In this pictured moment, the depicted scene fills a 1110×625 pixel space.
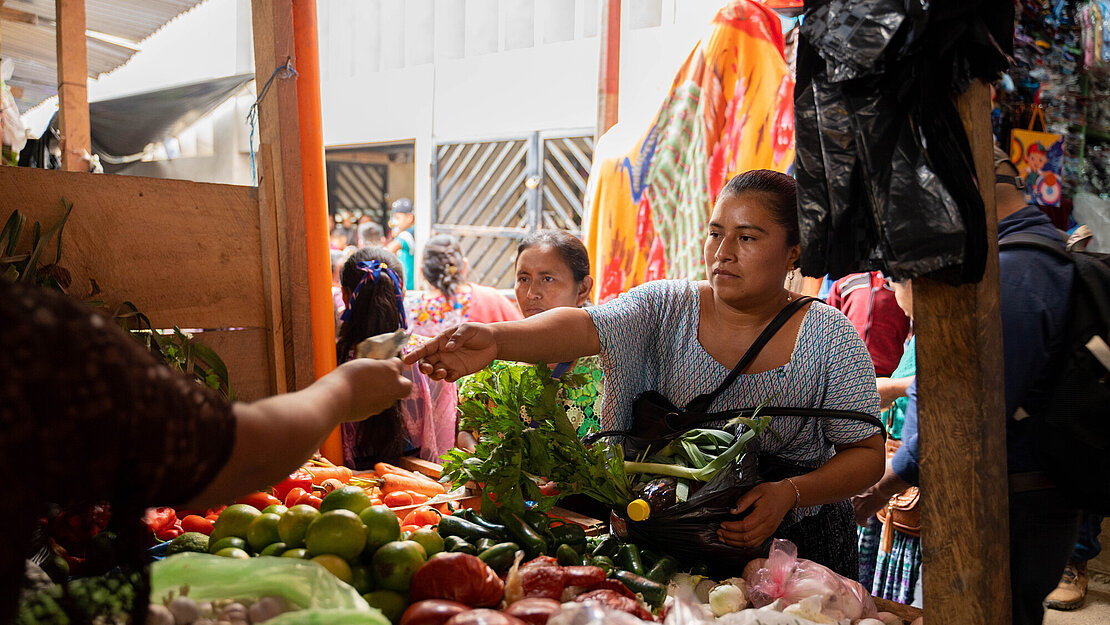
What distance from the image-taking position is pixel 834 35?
1666mm

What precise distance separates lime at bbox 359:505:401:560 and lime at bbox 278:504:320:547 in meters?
0.11

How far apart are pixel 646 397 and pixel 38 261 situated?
199 centimetres

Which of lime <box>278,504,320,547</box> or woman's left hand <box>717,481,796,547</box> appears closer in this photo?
lime <box>278,504,320,547</box>

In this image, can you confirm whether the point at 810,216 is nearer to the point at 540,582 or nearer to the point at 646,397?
the point at 646,397

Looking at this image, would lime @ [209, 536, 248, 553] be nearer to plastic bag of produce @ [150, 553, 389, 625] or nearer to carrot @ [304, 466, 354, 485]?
plastic bag of produce @ [150, 553, 389, 625]

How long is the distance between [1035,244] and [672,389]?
131 centimetres

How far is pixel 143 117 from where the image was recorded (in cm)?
735

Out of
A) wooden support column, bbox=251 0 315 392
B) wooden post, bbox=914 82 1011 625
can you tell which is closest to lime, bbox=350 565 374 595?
wooden post, bbox=914 82 1011 625

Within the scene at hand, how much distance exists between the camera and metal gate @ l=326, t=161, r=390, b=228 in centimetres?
1388

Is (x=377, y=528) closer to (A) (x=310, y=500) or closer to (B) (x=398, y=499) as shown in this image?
(A) (x=310, y=500)

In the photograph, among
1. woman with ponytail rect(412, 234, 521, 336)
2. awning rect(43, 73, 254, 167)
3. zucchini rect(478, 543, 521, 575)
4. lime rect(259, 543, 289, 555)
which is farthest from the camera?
awning rect(43, 73, 254, 167)

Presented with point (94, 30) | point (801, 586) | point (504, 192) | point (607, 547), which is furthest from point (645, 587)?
point (504, 192)

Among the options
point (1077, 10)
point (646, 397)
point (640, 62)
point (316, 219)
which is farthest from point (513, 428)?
point (640, 62)

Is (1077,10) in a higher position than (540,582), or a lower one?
higher
